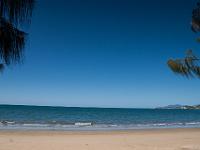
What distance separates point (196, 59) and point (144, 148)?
14.9 ft

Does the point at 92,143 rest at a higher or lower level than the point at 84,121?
lower

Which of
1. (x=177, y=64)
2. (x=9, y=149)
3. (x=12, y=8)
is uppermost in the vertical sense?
(x=177, y=64)

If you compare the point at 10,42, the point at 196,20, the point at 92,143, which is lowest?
the point at 92,143

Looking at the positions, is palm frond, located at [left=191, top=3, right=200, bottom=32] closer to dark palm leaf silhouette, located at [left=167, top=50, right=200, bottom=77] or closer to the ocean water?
dark palm leaf silhouette, located at [left=167, top=50, right=200, bottom=77]

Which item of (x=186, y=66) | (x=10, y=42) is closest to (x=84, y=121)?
(x=186, y=66)

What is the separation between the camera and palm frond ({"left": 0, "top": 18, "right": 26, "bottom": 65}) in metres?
3.15

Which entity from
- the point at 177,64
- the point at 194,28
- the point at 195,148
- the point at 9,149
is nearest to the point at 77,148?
the point at 9,149

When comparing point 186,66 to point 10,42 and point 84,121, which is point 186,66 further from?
point 84,121

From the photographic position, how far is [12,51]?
3.24m

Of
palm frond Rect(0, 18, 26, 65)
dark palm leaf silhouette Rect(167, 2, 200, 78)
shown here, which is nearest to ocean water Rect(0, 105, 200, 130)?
dark palm leaf silhouette Rect(167, 2, 200, 78)

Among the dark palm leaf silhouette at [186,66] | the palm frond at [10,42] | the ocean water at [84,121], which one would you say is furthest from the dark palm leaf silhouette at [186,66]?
the ocean water at [84,121]

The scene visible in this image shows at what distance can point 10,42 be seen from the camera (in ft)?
10.6

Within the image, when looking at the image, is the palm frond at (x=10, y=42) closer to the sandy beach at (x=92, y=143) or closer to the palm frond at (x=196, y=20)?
the palm frond at (x=196, y=20)

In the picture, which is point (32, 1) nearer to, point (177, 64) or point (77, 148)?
point (177, 64)
